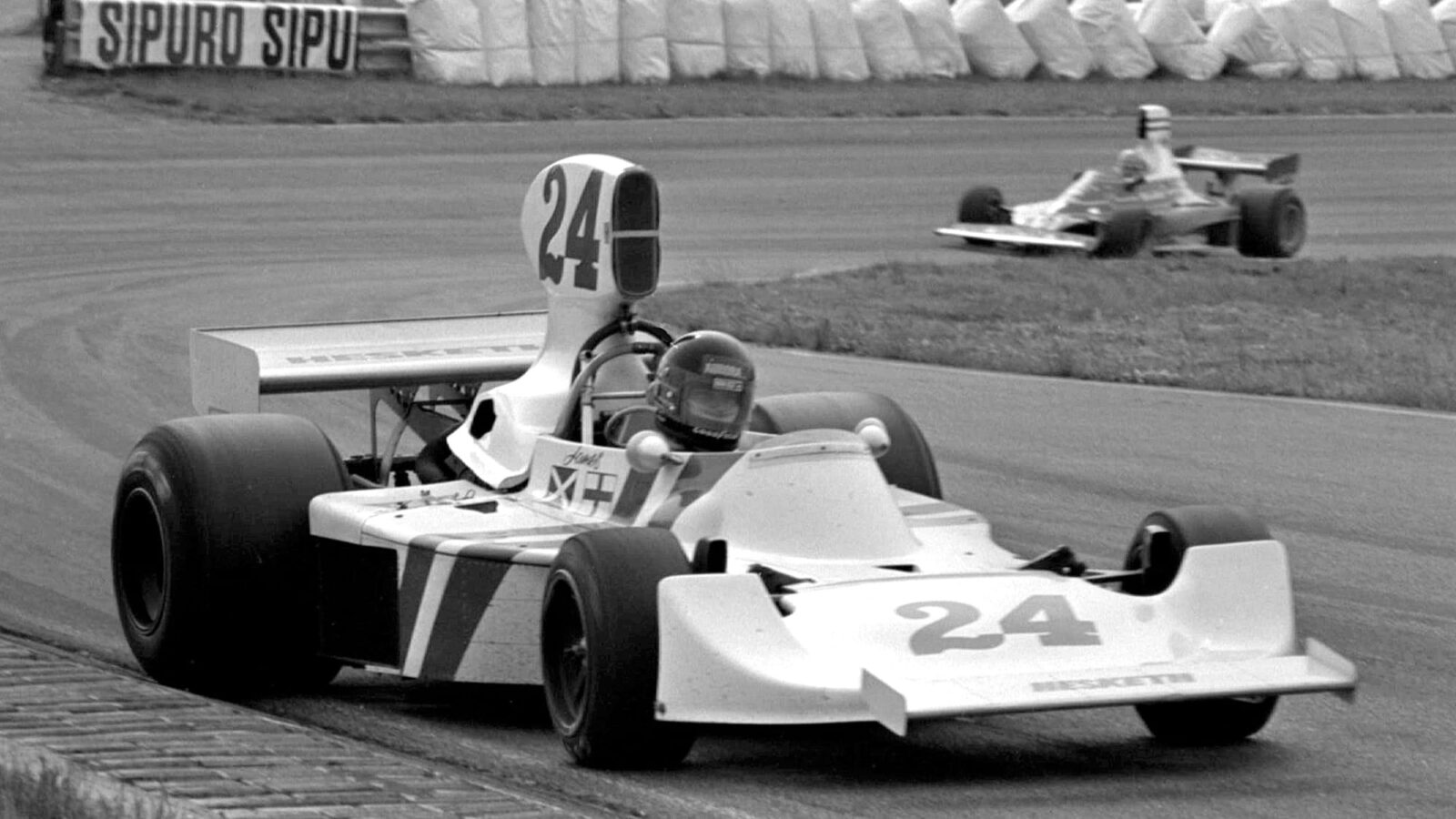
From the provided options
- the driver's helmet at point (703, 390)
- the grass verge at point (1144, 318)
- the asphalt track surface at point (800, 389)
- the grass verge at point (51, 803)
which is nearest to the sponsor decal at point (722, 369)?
the driver's helmet at point (703, 390)

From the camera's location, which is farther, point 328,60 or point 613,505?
point 328,60

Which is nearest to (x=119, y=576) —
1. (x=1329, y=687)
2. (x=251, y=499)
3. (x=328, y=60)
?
(x=251, y=499)

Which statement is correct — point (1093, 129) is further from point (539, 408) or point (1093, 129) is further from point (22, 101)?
point (539, 408)

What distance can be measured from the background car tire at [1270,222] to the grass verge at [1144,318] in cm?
94

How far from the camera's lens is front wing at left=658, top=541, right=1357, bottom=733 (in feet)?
17.6

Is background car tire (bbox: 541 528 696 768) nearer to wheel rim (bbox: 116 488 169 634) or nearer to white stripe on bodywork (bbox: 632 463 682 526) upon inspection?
white stripe on bodywork (bbox: 632 463 682 526)

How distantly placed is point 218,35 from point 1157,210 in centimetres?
1131

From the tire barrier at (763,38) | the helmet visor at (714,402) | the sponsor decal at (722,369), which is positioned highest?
the tire barrier at (763,38)

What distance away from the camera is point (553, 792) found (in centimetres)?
550

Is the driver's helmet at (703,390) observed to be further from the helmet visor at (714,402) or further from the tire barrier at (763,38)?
the tire barrier at (763,38)

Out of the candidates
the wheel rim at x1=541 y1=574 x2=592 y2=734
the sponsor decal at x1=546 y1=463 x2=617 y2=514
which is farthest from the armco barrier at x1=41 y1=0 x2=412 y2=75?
the wheel rim at x1=541 y1=574 x2=592 y2=734

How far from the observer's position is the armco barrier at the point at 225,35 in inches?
995

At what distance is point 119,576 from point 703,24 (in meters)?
22.4

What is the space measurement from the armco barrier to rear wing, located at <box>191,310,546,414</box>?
17.9 metres
